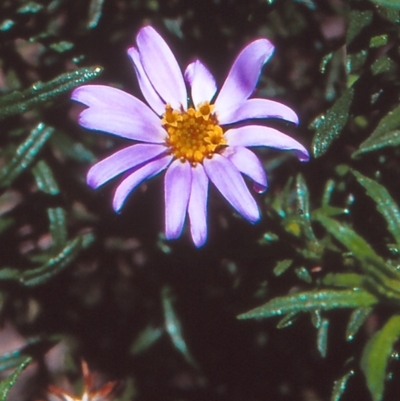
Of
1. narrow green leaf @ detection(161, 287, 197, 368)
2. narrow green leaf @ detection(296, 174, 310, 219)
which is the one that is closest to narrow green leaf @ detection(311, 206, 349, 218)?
narrow green leaf @ detection(296, 174, 310, 219)

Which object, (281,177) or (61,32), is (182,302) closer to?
(281,177)

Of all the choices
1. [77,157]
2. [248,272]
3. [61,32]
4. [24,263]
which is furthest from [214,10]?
[24,263]

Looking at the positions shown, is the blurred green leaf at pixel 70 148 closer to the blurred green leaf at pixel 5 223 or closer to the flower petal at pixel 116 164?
the blurred green leaf at pixel 5 223

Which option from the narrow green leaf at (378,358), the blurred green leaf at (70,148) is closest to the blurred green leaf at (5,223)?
the blurred green leaf at (70,148)

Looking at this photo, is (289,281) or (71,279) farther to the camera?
(71,279)

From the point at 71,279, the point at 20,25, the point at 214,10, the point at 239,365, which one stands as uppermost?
the point at 20,25

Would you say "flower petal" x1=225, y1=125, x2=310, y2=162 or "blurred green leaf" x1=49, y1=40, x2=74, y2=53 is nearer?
"flower petal" x1=225, y1=125, x2=310, y2=162

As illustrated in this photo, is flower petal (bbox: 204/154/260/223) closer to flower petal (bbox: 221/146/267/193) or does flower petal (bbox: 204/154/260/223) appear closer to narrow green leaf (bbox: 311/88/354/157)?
flower petal (bbox: 221/146/267/193)

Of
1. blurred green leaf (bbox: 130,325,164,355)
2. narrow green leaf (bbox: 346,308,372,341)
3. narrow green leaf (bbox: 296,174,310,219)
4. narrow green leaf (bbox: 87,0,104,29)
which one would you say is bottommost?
narrow green leaf (bbox: 346,308,372,341)
